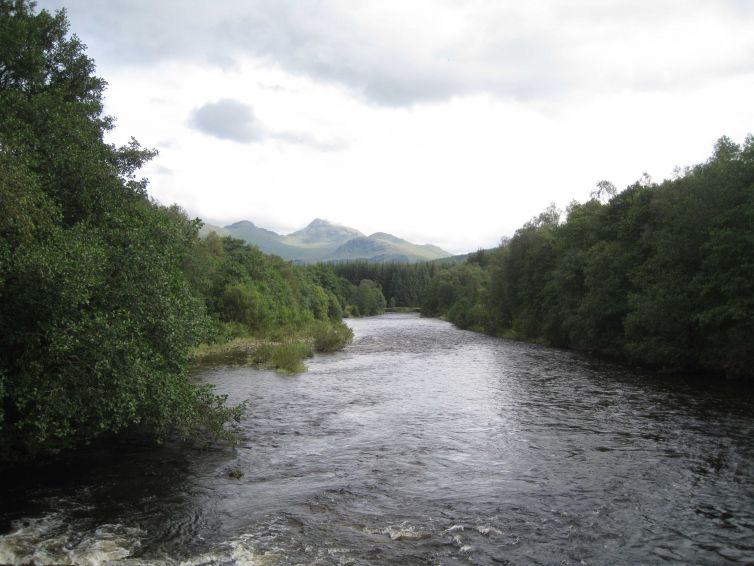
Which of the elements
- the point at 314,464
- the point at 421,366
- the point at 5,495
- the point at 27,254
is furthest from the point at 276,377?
the point at 27,254

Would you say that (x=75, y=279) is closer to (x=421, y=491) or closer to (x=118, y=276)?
(x=118, y=276)

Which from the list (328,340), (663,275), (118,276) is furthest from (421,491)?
(328,340)

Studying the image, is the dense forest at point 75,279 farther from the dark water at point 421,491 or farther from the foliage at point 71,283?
the dark water at point 421,491

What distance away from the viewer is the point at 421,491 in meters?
15.0

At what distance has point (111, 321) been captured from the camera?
14188 millimetres

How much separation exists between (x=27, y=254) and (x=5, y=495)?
675cm

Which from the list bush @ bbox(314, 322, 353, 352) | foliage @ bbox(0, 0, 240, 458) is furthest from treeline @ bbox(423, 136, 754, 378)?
foliage @ bbox(0, 0, 240, 458)

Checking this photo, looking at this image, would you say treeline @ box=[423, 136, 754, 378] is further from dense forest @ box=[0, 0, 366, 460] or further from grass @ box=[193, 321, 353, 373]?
dense forest @ box=[0, 0, 366, 460]

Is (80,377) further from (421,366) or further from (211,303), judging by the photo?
(211,303)

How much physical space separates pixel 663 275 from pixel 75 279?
37.2m

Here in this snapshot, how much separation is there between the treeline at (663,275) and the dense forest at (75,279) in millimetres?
28635

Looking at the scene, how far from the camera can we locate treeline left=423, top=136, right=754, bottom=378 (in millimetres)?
30641

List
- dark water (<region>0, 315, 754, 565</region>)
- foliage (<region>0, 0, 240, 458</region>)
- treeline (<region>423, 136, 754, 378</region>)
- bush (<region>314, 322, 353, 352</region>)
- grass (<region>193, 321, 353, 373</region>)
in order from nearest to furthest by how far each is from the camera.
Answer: dark water (<region>0, 315, 754, 565</region>) < foliage (<region>0, 0, 240, 458</region>) < treeline (<region>423, 136, 754, 378</region>) < grass (<region>193, 321, 353, 373</region>) < bush (<region>314, 322, 353, 352</region>)

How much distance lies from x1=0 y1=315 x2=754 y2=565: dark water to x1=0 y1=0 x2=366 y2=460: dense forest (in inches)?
72.1
